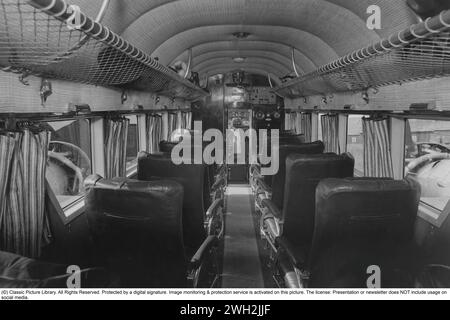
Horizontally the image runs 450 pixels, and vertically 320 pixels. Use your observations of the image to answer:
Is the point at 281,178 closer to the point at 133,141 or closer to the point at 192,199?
the point at 192,199

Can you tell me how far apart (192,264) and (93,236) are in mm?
658

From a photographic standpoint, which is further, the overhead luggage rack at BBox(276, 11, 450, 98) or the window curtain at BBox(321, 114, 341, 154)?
the window curtain at BBox(321, 114, 341, 154)

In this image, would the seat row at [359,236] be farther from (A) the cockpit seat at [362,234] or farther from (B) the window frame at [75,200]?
(B) the window frame at [75,200]

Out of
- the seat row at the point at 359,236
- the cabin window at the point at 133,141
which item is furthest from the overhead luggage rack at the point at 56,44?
the cabin window at the point at 133,141

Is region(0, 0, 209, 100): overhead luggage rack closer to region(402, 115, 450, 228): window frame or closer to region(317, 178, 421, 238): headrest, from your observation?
region(317, 178, 421, 238): headrest

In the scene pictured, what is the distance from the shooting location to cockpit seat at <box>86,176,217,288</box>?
6.61 ft

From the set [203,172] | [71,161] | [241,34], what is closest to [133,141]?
[71,161]

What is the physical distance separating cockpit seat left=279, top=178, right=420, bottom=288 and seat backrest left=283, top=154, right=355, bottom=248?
2.08 feet

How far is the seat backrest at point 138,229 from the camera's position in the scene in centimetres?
202

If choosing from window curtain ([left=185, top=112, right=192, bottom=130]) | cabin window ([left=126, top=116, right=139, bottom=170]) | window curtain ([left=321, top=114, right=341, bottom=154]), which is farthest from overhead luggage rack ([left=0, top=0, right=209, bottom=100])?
window curtain ([left=185, top=112, right=192, bottom=130])

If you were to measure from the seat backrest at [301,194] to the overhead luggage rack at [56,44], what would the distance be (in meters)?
1.44

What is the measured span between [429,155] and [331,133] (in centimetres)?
196

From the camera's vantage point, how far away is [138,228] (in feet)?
6.81

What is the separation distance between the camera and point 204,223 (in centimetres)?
342
